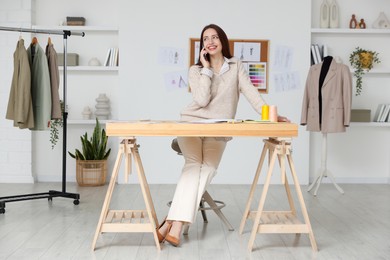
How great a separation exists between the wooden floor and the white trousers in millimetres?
222

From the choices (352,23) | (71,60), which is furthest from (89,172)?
(352,23)

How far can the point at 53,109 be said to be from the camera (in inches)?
184

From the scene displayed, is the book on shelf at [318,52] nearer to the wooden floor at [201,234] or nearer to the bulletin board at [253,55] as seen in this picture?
the bulletin board at [253,55]

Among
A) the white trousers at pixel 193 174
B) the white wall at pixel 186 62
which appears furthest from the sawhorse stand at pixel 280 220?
the white wall at pixel 186 62

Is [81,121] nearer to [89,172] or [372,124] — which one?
[89,172]

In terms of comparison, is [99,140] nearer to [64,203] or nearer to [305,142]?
[64,203]

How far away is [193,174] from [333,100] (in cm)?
252

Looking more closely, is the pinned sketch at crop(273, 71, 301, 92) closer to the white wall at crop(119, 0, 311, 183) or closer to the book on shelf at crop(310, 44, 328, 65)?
the white wall at crop(119, 0, 311, 183)

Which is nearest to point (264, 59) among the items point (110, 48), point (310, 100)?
point (310, 100)

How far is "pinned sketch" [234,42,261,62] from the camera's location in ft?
19.6

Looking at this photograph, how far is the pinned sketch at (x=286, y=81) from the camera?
600 centimetres

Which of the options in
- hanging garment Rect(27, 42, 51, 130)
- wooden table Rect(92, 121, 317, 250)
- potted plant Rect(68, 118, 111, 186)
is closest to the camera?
wooden table Rect(92, 121, 317, 250)

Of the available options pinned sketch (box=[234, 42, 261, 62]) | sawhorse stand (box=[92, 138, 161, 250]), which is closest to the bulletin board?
pinned sketch (box=[234, 42, 261, 62])

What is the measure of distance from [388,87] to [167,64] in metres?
2.58
